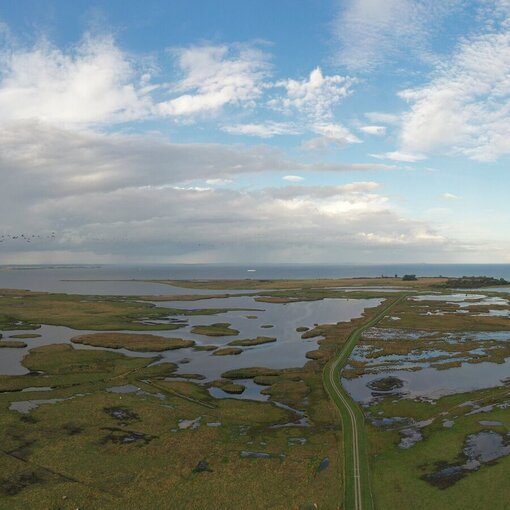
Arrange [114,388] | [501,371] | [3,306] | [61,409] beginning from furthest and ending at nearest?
[3,306], [501,371], [114,388], [61,409]

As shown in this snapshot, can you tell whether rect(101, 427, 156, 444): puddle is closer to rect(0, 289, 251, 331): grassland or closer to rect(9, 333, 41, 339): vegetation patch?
rect(9, 333, 41, 339): vegetation patch

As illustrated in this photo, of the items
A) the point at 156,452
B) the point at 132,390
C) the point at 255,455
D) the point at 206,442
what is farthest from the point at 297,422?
the point at 132,390

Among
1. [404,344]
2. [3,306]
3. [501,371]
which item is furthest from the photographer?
[3,306]

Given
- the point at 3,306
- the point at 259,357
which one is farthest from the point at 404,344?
the point at 3,306

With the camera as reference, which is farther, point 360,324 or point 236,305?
point 236,305

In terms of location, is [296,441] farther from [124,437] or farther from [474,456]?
[124,437]

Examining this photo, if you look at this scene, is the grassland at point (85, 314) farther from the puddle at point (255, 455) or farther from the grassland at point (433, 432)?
the puddle at point (255, 455)

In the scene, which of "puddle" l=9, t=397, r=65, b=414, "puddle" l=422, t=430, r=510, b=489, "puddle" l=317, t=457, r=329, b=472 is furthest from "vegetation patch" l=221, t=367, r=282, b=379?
"puddle" l=422, t=430, r=510, b=489

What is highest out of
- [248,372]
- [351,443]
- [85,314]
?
[85,314]

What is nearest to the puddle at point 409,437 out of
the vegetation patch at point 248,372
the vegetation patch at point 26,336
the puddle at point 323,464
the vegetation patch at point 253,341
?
the puddle at point 323,464

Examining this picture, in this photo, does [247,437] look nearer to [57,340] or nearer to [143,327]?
[57,340]
